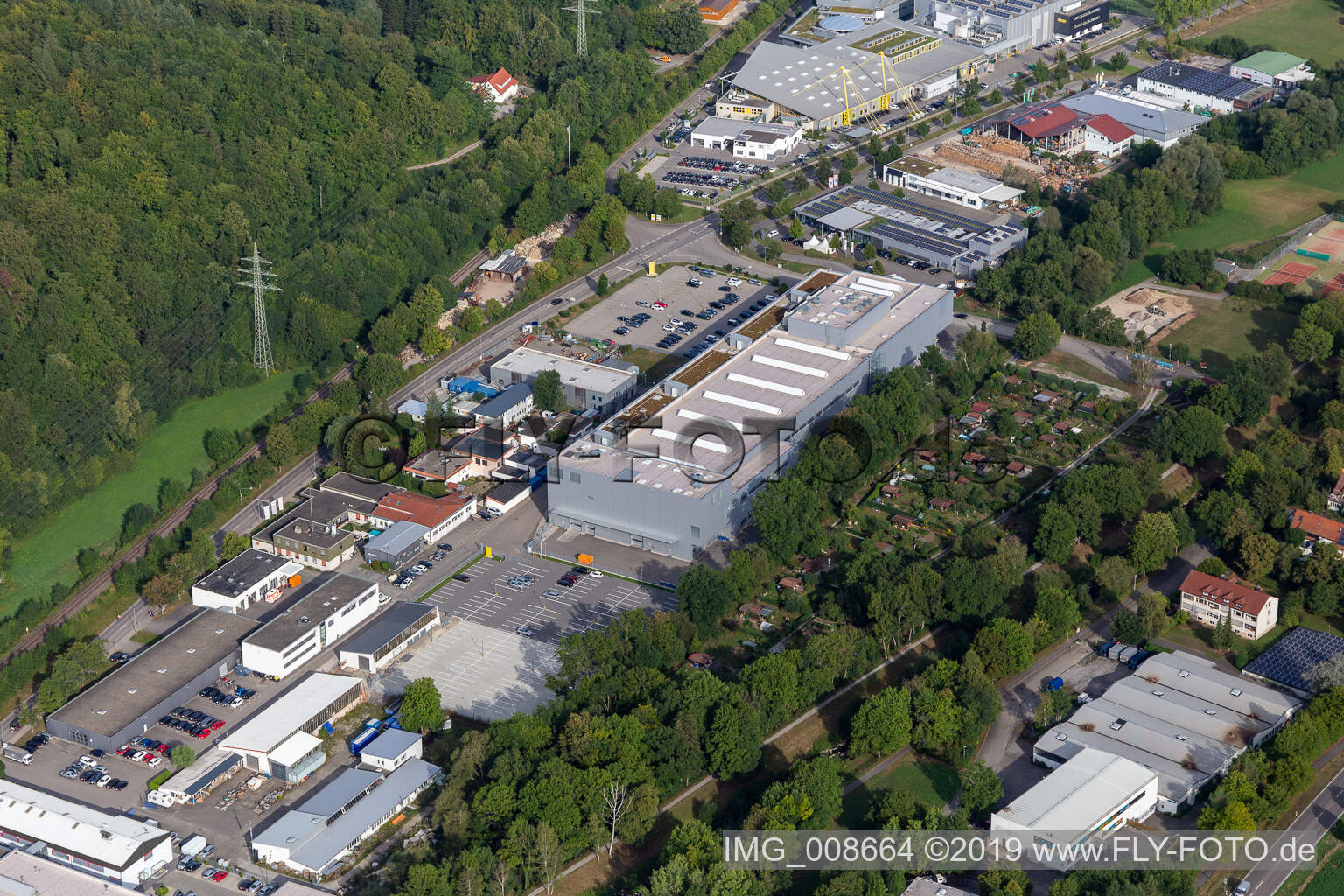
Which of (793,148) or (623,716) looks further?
(793,148)

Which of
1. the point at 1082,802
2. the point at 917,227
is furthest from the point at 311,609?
the point at 917,227

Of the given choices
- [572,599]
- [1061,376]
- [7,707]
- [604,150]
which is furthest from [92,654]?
[604,150]

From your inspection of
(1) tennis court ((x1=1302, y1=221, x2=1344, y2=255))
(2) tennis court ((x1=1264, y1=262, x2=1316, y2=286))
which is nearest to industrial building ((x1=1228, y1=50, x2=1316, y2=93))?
(1) tennis court ((x1=1302, y1=221, x2=1344, y2=255))

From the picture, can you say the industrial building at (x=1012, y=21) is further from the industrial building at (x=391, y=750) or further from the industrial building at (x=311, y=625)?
the industrial building at (x=391, y=750)

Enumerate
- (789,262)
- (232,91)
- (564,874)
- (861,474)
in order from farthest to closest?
(232,91), (789,262), (861,474), (564,874)

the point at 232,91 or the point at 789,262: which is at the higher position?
the point at 232,91

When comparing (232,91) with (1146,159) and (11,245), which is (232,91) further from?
(1146,159)

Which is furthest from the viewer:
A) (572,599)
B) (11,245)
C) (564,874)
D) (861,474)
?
(11,245)

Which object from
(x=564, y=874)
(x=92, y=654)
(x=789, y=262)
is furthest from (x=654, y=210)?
(x=564, y=874)
